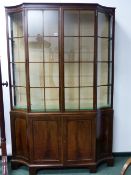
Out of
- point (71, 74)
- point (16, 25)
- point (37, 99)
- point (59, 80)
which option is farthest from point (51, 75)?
point (16, 25)

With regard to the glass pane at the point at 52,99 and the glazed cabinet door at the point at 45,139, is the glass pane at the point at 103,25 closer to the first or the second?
the glass pane at the point at 52,99

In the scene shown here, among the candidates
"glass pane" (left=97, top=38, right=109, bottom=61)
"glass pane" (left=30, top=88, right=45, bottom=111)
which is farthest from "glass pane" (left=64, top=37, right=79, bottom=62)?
"glass pane" (left=30, top=88, right=45, bottom=111)

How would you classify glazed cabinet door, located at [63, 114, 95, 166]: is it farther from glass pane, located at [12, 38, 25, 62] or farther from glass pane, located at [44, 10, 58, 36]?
glass pane, located at [44, 10, 58, 36]

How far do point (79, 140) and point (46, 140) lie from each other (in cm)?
44

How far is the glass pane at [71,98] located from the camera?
2.69 meters

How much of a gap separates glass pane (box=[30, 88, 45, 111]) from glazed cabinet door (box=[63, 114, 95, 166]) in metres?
0.37

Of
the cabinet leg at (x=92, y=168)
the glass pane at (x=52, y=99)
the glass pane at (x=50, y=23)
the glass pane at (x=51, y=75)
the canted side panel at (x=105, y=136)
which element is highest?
the glass pane at (x=50, y=23)

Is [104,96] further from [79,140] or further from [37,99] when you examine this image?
[37,99]

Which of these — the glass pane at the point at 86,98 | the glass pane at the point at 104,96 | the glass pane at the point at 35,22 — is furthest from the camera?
the glass pane at the point at 104,96

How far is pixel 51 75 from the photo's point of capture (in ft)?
8.70

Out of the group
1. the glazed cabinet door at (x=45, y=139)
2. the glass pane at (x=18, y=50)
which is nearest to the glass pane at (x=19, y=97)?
the glazed cabinet door at (x=45, y=139)

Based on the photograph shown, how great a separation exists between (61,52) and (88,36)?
0.41 meters

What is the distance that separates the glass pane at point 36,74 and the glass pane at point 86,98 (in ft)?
1.82

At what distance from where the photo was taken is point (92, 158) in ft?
9.06
